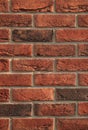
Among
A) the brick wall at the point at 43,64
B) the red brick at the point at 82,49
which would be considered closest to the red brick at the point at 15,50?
the brick wall at the point at 43,64

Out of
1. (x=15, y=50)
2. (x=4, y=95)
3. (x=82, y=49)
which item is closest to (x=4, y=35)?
(x=15, y=50)

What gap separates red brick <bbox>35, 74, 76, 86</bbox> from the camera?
140 centimetres

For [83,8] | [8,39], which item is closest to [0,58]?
[8,39]

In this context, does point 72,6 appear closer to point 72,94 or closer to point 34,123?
point 72,94

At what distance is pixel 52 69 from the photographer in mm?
1402

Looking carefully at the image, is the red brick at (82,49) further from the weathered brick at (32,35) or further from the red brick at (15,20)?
the red brick at (15,20)

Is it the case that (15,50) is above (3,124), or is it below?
above

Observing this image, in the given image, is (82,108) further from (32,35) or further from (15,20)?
(15,20)

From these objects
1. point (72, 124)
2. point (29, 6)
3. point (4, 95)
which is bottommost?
point (72, 124)

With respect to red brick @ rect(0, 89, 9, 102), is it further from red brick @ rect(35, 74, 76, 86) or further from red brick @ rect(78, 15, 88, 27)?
red brick @ rect(78, 15, 88, 27)

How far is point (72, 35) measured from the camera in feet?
4.62

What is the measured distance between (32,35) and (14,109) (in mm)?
440

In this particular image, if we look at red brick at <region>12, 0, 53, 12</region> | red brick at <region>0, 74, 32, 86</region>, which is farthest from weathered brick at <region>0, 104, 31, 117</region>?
red brick at <region>12, 0, 53, 12</region>

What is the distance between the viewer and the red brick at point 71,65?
1403 mm
